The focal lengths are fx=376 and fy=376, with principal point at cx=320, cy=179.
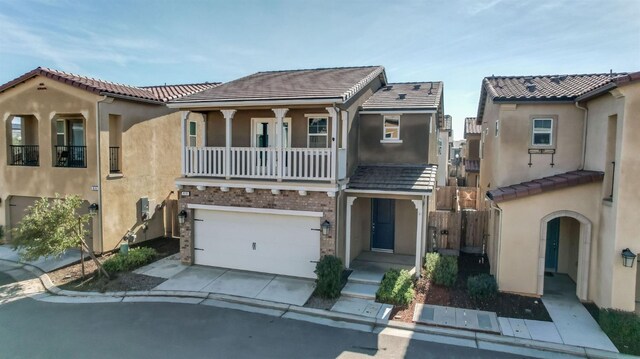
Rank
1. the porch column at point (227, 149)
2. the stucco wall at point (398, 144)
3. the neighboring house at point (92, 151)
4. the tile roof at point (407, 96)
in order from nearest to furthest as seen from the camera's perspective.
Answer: the porch column at point (227, 149) → the stucco wall at point (398, 144) → the tile roof at point (407, 96) → the neighboring house at point (92, 151)

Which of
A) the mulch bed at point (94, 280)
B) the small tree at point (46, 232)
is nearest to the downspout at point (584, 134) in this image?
the mulch bed at point (94, 280)

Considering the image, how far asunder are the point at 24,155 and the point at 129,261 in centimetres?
849

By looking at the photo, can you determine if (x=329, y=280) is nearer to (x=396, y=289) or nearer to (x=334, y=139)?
(x=396, y=289)

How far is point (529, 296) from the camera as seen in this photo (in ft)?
35.5

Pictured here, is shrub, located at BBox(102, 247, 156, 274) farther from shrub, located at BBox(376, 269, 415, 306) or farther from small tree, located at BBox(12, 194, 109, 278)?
shrub, located at BBox(376, 269, 415, 306)

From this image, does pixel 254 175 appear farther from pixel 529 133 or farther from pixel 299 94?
pixel 529 133

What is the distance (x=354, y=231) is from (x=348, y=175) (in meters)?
2.18

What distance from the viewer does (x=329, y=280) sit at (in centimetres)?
1076

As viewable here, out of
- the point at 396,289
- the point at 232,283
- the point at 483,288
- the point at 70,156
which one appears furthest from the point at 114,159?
the point at 483,288

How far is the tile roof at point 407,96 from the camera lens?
14000 millimetres

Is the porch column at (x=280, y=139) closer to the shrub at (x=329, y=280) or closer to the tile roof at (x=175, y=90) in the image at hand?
the shrub at (x=329, y=280)

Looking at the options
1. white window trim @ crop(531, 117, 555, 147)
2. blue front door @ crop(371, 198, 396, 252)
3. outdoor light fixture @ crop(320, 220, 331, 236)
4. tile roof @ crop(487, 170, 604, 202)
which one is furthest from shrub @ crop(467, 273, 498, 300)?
white window trim @ crop(531, 117, 555, 147)

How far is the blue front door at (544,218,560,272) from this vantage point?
12688 mm

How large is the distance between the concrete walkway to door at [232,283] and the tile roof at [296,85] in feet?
19.0
